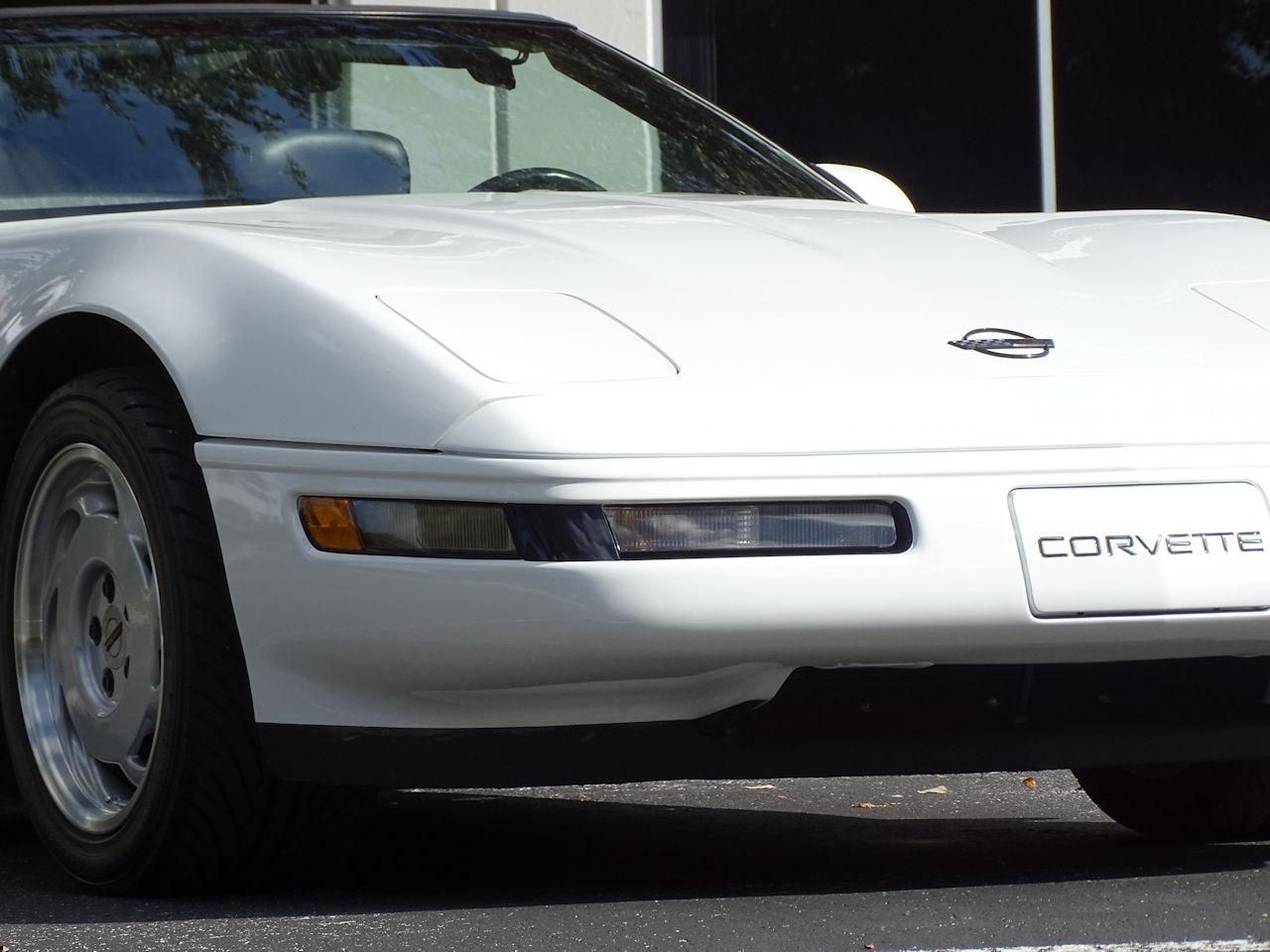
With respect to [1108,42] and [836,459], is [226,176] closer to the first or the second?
[836,459]

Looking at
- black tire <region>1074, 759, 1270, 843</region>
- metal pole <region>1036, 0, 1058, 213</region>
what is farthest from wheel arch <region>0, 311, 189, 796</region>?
metal pole <region>1036, 0, 1058, 213</region>

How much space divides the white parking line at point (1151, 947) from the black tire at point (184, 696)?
1.00 m

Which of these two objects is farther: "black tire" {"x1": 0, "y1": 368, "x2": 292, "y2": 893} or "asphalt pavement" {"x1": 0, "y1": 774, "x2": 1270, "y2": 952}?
"black tire" {"x1": 0, "y1": 368, "x2": 292, "y2": 893}

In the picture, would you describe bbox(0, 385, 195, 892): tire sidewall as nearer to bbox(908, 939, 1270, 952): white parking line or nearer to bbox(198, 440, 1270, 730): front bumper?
bbox(198, 440, 1270, 730): front bumper

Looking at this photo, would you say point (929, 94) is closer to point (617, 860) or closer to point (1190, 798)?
point (1190, 798)

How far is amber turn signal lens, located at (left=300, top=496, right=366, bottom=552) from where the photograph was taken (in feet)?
10.4

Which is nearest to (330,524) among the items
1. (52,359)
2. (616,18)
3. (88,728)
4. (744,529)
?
(744,529)

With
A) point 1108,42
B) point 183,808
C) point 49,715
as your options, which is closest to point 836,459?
point 183,808

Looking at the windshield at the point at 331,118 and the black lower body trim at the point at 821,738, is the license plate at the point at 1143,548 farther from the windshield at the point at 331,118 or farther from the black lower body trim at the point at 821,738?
the windshield at the point at 331,118

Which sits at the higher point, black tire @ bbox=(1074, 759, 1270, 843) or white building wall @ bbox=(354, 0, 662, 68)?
white building wall @ bbox=(354, 0, 662, 68)

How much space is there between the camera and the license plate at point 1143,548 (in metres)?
3.11

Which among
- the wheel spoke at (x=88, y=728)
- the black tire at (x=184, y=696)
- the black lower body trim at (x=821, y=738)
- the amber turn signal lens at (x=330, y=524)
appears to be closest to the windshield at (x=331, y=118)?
the black tire at (x=184, y=696)

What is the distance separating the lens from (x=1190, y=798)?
409cm

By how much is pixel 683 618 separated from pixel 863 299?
24.5 inches
